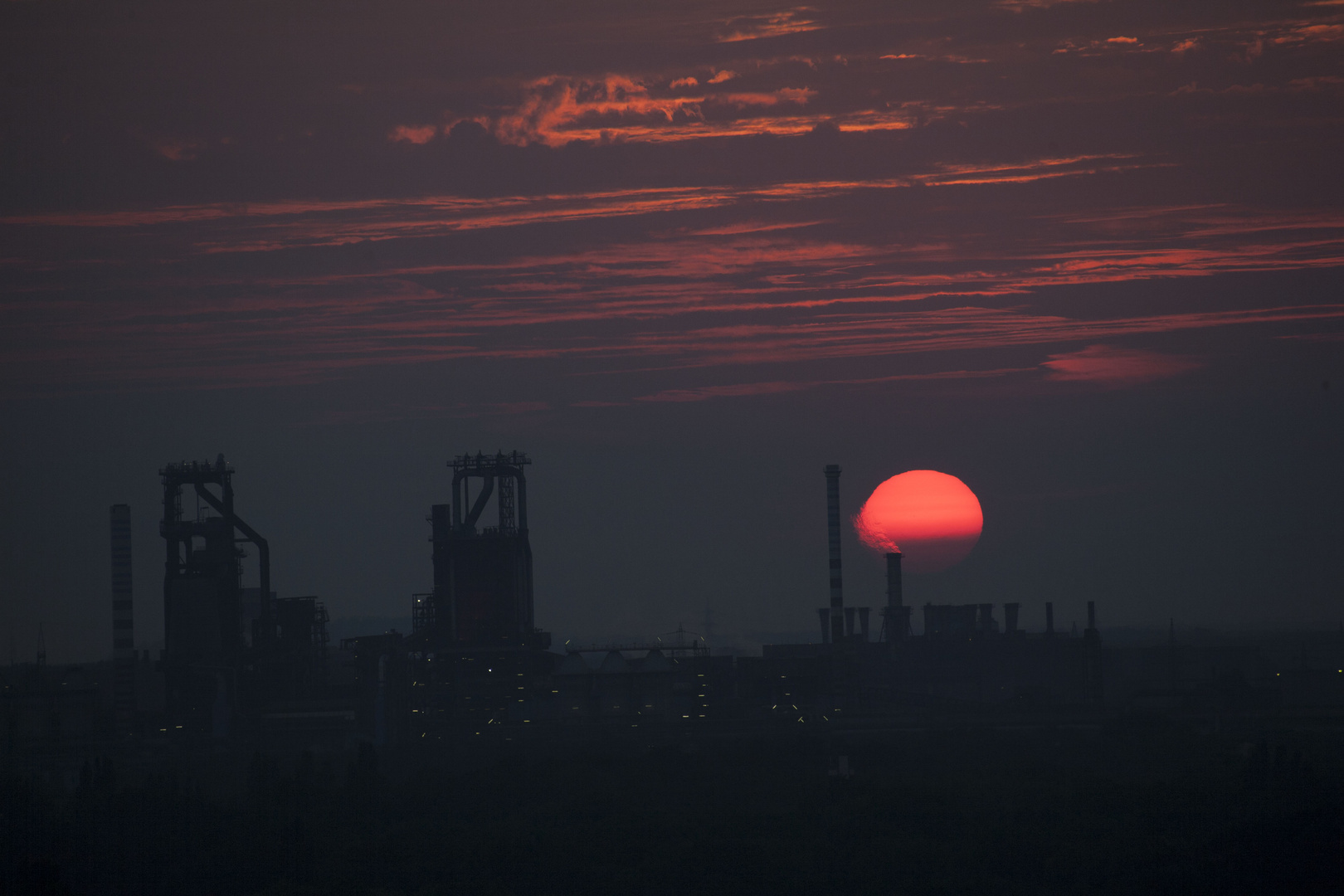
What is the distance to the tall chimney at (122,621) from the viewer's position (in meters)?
86.6

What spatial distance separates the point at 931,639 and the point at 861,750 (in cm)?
3480

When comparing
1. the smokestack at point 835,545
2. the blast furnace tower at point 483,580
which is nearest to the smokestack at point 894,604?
the smokestack at point 835,545

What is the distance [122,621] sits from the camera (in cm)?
8806

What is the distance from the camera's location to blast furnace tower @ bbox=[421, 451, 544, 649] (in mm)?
86375

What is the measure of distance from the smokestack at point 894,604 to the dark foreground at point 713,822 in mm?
35291

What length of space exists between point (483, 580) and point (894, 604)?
1496 inches

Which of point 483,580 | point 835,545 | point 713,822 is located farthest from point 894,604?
point 713,822

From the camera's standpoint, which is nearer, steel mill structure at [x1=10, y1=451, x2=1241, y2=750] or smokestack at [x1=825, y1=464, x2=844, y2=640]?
steel mill structure at [x1=10, y1=451, x2=1241, y2=750]

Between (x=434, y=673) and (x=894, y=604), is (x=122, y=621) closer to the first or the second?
(x=434, y=673)

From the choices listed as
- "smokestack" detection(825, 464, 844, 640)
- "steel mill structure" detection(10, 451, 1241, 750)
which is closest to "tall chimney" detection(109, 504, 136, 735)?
"steel mill structure" detection(10, 451, 1241, 750)

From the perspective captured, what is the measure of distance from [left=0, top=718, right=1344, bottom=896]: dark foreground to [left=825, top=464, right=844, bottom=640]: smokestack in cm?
2471

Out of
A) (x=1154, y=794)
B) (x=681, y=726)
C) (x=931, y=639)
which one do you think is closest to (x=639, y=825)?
(x=1154, y=794)

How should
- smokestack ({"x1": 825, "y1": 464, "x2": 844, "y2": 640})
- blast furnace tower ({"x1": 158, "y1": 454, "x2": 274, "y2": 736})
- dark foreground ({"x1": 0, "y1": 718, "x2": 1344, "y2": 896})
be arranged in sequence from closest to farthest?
dark foreground ({"x1": 0, "y1": 718, "x2": 1344, "y2": 896})
blast furnace tower ({"x1": 158, "y1": 454, "x2": 274, "y2": 736})
smokestack ({"x1": 825, "y1": 464, "x2": 844, "y2": 640})

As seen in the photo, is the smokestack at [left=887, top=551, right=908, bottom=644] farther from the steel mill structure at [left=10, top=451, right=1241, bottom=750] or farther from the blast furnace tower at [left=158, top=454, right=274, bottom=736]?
the blast furnace tower at [left=158, top=454, right=274, bottom=736]
